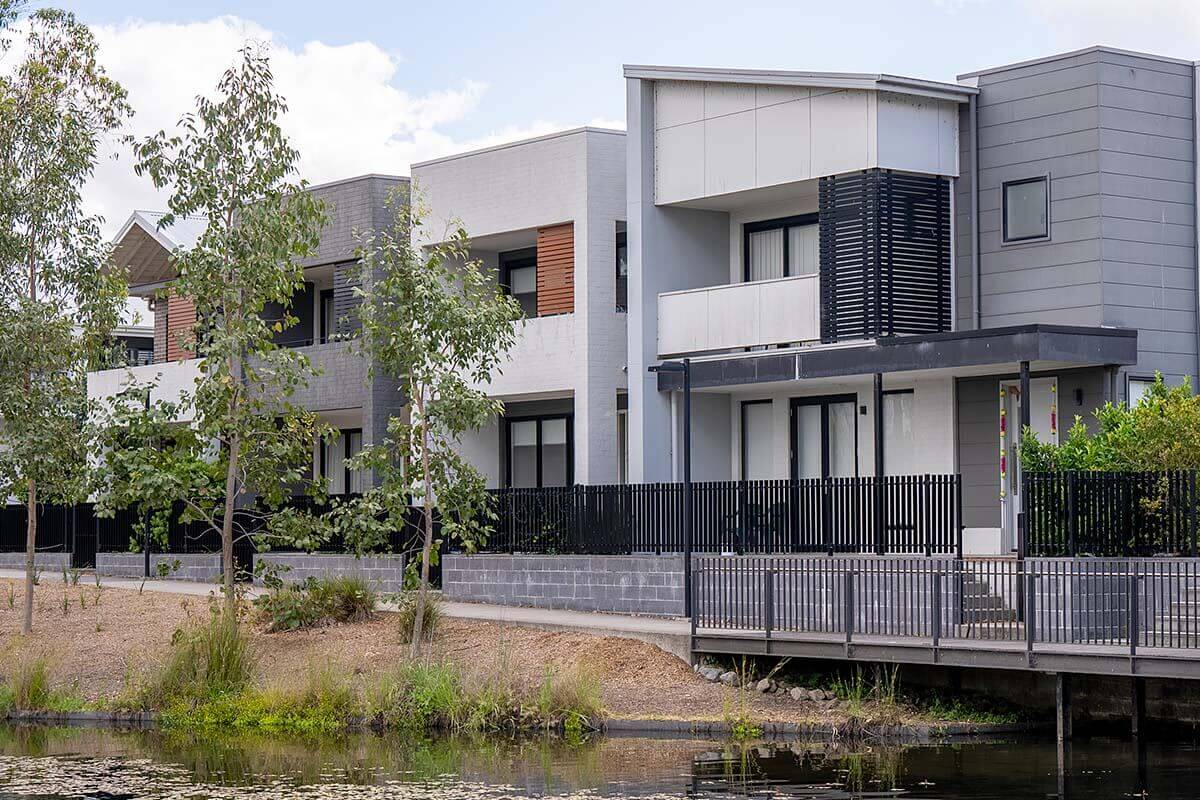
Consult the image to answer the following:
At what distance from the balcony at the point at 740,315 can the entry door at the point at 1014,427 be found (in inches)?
136

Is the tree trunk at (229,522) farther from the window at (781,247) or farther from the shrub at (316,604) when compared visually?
the window at (781,247)

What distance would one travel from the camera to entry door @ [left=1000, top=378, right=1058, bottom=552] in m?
30.0

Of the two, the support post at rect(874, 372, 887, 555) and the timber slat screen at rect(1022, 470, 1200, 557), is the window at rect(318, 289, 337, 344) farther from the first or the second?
the timber slat screen at rect(1022, 470, 1200, 557)

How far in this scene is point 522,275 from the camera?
3956cm

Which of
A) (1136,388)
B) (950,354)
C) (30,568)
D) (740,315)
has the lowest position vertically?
(30,568)

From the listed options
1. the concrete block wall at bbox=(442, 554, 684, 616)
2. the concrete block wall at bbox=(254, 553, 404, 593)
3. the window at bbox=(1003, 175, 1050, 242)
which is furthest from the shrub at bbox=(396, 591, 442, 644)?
the window at bbox=(1003, 175, 1050, 242)

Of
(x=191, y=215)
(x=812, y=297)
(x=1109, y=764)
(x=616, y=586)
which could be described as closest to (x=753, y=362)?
(x=812, y=297)

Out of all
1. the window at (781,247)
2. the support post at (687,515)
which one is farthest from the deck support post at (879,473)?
the window at (781,247)

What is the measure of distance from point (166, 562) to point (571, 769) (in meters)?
19.9

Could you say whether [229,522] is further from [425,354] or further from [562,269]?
[562,269]

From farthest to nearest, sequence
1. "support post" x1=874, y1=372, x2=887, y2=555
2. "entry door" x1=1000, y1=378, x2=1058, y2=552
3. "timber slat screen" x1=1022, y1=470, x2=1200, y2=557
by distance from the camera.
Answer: "entry door" x1=1000, y1=378, x2=1058, y2=552
"support post" x1=874, y1=372, x2=887, y2=555
"timber slat screen" x1=1022, y1=470, x2=1200, y2=557

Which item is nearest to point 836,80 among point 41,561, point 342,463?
point 342,463

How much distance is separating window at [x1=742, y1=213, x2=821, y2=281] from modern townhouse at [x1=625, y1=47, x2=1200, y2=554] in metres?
0.06

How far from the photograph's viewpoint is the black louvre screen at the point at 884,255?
3066cm
